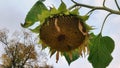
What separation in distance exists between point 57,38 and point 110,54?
43 centimetres

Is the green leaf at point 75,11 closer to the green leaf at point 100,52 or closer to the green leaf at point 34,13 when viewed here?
the green leaf at point 34,13

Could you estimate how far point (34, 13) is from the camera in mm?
1308

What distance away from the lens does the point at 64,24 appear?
1.15 m

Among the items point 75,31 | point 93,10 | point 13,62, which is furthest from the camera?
point 13,62

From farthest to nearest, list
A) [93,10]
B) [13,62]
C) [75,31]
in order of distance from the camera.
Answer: [13,62], [93,10], [75,31]

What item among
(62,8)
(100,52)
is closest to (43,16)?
(62,8)

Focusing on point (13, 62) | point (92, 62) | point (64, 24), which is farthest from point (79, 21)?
point (13, 62)

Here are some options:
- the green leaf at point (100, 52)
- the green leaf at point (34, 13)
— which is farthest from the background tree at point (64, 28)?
the green leaf at point (100, 52)

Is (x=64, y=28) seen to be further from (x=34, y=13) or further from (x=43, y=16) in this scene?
(x=34, y=13)

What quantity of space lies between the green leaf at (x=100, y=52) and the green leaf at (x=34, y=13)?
27 cm

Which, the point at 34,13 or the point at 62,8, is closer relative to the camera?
the point at 62,8

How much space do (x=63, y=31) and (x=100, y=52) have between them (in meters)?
0.41

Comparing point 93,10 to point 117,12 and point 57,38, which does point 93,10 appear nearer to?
point 117,12

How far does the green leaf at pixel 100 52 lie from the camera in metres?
1.46
